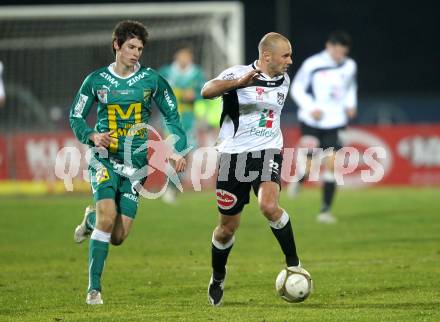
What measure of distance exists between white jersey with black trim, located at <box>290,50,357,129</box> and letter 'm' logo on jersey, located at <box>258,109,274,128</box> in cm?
752

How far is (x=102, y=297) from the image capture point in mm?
8922

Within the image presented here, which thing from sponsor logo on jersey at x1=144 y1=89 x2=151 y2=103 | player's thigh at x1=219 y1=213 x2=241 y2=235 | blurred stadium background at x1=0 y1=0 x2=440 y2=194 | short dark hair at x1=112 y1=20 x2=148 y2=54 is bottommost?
blurred stadium background at x1=0 y1=0 x2=440 y2=194

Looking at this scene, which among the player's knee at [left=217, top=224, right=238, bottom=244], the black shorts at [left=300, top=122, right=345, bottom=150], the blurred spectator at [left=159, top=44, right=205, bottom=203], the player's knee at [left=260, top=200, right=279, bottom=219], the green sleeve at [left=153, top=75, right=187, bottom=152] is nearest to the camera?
the player's knee at [left=260, top=200, right=279, bottom=219]

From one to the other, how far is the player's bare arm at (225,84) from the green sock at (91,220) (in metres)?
1.64

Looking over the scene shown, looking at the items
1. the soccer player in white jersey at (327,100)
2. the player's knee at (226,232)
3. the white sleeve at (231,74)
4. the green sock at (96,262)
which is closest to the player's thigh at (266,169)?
the player's knee at (226,232)

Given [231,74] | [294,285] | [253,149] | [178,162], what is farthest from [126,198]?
[294,285]

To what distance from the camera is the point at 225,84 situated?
8164 millimetres

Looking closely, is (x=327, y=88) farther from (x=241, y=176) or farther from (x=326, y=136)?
(x=241, y=176)

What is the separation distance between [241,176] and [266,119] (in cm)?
56

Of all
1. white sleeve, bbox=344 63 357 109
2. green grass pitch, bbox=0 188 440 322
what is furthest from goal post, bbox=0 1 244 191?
white sleeve, bbox=344 63 357 109

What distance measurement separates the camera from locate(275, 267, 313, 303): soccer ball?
316 inches

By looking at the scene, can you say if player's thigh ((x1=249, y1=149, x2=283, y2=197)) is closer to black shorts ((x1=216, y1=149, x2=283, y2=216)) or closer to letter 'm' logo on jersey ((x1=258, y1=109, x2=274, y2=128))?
black shorts ((x1=216, y1=149, x2=283, y2=216))

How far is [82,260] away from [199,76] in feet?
27.5

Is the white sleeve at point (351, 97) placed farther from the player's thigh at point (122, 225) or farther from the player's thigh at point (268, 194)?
the player's thigh at point (122, 225)
